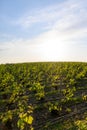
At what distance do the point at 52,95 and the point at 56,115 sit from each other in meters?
4.77

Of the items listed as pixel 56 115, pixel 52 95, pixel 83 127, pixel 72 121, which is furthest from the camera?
pixel 52 95

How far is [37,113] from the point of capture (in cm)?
1600

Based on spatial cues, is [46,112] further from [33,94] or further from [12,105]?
[33,94]

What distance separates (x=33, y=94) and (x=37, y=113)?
176 inches

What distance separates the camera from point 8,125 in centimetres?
1355

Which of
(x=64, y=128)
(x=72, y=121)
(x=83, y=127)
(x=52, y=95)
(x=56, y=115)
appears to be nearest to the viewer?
(x=83, y=127)

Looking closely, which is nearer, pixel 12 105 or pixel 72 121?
pixel 72 121

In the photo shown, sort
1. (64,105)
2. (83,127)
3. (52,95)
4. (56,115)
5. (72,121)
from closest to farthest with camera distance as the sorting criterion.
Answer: (83,127), (72,121), (56,115), (64,105), (52,95)

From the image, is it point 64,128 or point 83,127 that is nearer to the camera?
point 83,127

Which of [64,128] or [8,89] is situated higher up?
[8,89]

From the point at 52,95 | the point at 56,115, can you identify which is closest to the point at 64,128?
the point at 56,115

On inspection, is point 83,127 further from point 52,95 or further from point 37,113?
point 52,95

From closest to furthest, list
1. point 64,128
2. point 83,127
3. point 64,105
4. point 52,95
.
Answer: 1. point 83,127
2. point 64,128
3. point 64,105
4. point 52,95

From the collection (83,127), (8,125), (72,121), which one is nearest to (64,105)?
(72,121)
